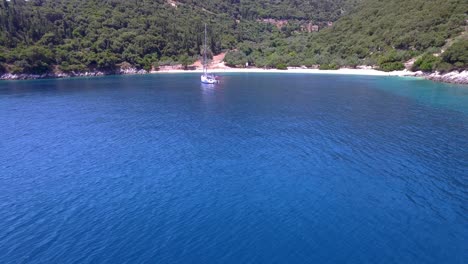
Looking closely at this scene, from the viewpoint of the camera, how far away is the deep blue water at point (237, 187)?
76.1ft

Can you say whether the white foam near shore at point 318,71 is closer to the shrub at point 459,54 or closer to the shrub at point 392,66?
the shrub at point 392,66

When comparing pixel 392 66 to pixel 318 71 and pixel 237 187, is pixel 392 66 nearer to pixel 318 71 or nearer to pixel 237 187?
pixel 318 71

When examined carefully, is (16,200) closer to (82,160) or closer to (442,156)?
(82,160)

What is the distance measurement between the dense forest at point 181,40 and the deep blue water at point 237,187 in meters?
78.3

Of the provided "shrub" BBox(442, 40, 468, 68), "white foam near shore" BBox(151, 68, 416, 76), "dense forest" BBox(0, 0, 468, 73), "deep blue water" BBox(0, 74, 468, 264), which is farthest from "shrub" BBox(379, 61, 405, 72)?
"deep blue water" BBox(0, 74, 468, 264)

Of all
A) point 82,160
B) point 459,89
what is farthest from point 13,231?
point 459,89

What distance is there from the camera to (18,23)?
153000 mm

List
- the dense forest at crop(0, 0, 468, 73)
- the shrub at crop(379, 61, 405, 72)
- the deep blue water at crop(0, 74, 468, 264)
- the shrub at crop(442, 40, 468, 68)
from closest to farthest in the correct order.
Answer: the deep blue water at crop(0, 74, 468, 264), the shrub at crop(442, 40, 468, 68), the shrub at crop(379, 61, 405, 72), the dense forest at crop(0, 0, 468, 73)

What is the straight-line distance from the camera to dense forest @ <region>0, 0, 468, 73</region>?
439 feet

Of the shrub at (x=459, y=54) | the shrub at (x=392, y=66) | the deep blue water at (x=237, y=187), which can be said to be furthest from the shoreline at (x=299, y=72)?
the deep blue water at (x=237, y=187)

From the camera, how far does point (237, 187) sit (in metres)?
32.7

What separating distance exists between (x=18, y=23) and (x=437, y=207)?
178 m

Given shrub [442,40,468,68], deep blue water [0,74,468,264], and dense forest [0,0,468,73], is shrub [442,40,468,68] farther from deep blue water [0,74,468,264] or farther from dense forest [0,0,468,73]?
deep blue water [0,74,468,264]

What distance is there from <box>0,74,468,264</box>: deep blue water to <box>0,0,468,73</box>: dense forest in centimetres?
7835
